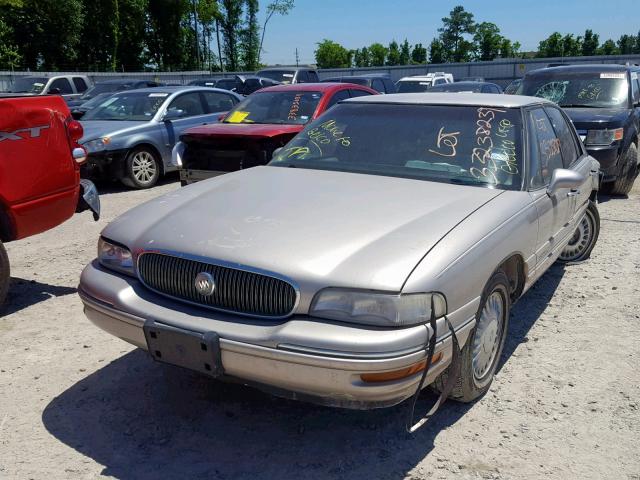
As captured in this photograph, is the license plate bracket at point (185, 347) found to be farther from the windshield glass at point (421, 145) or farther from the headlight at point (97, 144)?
the headlight at point (97, 144)

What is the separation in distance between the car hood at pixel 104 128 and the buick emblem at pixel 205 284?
6878mm

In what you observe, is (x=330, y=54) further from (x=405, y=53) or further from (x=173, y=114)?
(x=173, y=114)

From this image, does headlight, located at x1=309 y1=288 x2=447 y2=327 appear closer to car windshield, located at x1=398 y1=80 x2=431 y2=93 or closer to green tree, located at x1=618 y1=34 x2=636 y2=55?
car windshield, located at x1=398 y1=80 x2=431 y2=93

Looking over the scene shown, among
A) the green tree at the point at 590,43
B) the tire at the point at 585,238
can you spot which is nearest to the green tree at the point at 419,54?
the green tree at the point at 590,43

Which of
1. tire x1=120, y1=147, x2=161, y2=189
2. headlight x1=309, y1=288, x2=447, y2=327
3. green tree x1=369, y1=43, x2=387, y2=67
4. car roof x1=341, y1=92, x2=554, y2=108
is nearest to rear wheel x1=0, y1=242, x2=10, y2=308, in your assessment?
car roof x1=341, y1=92, x2=554, y2=108

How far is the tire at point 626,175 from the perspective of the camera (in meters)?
8.33

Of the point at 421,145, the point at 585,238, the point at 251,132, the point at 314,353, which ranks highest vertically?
the point at 421,145

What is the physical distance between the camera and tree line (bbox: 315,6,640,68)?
256 ft

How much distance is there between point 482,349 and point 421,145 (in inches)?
52.9

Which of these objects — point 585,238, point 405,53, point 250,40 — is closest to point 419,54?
point 405,53

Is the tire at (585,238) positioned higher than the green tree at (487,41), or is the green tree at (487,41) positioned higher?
the green tree at (487,41)

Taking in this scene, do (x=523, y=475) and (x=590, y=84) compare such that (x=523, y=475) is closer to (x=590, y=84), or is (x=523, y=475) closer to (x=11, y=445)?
(x=11, y=445)

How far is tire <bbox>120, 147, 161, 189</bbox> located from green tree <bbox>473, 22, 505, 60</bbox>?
84.4 metres

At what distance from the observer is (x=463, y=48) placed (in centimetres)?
9038
